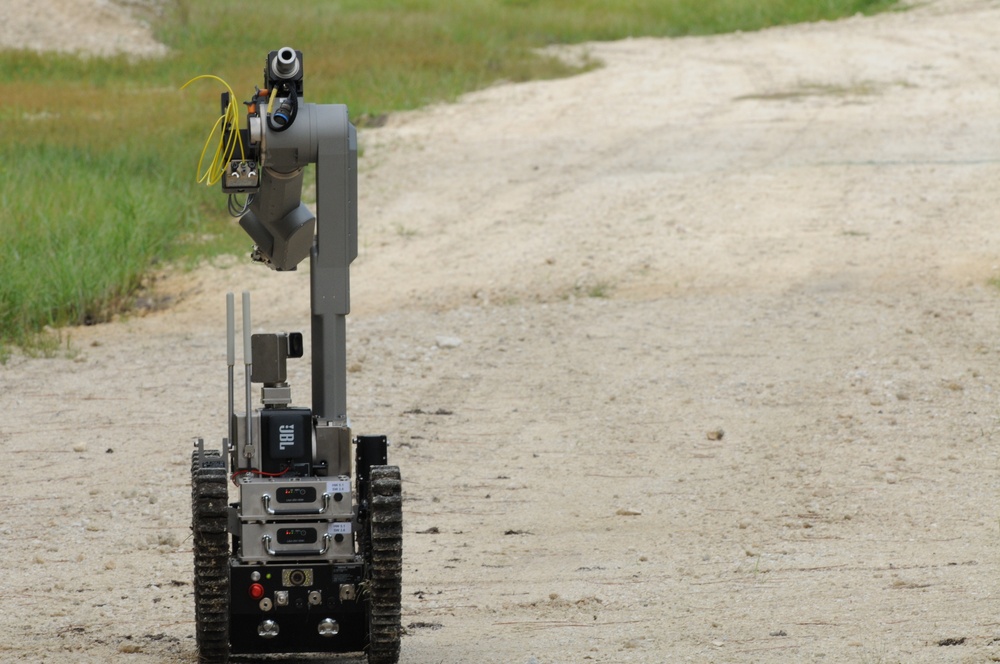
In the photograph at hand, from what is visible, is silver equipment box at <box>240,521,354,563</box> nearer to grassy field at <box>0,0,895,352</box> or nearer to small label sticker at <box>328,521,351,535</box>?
small label sticker at <box>328,521,351,535</box>

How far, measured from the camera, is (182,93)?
59.5 feet

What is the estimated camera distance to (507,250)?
40.5 ft

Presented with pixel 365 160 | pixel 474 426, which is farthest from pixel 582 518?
pixel 365 160

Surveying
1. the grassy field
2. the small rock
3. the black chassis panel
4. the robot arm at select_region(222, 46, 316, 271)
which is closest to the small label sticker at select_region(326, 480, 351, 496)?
the black chassis panel

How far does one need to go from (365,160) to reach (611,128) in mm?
2924

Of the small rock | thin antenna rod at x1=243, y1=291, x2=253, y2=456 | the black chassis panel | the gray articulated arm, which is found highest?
the gray articulated arm

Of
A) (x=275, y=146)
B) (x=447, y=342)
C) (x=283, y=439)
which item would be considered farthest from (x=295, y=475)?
(x=447, y=342)

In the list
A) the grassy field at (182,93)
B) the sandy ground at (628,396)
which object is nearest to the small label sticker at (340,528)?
the sandy ground at (628,396)

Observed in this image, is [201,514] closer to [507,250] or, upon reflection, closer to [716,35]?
[507,250]

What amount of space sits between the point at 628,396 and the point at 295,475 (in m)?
4.78

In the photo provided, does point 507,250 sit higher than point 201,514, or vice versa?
point 201,514

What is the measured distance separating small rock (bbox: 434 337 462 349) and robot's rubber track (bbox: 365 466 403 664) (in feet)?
18.4

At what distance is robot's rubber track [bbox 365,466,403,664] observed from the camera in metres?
4.41

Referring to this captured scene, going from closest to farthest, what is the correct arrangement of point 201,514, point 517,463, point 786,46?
1. point 201,514
2. point 517,463
3. point 786,46
